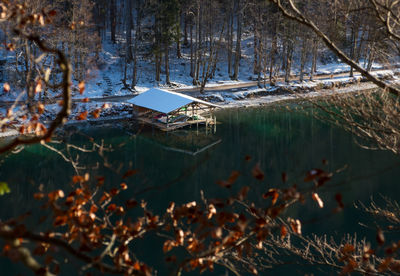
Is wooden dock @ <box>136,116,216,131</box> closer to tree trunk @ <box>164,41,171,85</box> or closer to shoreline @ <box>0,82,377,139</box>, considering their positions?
shoreline @ <box>0,82,377,139</box>

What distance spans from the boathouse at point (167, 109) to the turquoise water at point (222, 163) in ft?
2.11

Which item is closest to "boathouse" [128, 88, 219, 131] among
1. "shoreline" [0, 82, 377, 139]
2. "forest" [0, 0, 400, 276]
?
"forest" [0, 0, 400, 276]

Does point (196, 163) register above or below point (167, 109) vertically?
above

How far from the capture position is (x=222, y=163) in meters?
17.5

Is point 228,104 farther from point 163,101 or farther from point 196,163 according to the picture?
point 196,163

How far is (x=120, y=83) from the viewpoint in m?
30.5

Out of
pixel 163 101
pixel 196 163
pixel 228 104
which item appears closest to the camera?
pixel 196 163

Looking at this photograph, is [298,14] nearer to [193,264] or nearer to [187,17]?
[193,264]

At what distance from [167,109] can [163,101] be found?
4.19ft

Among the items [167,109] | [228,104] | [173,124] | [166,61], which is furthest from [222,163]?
[166,61]

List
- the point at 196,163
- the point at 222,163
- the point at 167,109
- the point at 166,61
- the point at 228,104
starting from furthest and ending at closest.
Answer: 1. the point at 166,61
2. the point at 228,104
3. the point at 167,109
4. the point at 222,163
5. the point at 196,163

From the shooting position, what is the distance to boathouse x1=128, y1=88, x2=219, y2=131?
74.7ft

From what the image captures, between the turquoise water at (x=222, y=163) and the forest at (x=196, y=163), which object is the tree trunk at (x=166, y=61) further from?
the turquoise water at (x=222, y=163)

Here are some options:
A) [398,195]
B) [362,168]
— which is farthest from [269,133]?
[398,195]
